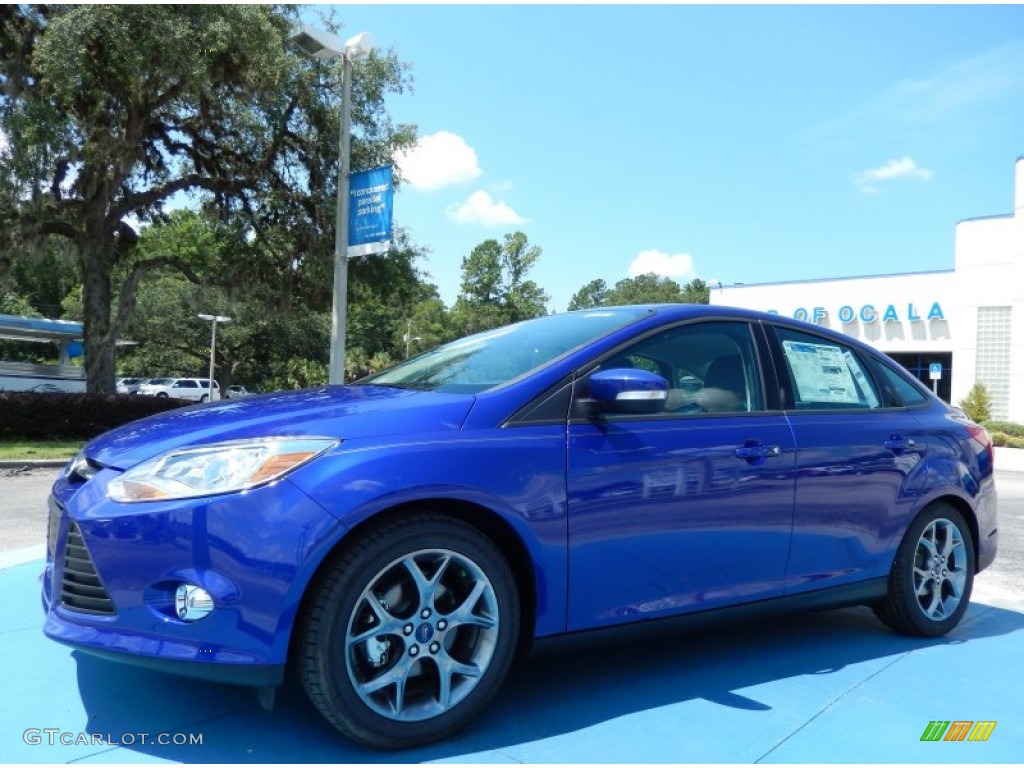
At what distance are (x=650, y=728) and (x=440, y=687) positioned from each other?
80 cm

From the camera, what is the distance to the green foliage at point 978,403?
2709cm

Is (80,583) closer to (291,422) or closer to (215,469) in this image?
(215,469)

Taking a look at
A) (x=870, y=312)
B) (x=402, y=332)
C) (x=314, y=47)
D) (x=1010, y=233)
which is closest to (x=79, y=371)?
(x=314, y=47)

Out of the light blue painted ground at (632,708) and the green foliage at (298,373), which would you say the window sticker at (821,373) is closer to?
the light blue painted ground at (632,708)

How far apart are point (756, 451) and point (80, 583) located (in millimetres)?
2567

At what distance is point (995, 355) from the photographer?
2986 cm

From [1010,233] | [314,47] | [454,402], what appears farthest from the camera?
[1010,233]

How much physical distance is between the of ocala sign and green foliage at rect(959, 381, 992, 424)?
179 inches

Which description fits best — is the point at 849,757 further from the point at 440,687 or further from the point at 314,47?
the point at 314,47

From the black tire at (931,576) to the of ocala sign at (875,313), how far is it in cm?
2865

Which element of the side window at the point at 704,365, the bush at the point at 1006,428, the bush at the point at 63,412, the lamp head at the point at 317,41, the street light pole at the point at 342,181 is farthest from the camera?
the bush at the point at 1006,428

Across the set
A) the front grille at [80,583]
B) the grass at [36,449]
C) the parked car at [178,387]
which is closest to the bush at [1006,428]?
the grass at [36,449]

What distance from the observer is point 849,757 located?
2773 millimetres

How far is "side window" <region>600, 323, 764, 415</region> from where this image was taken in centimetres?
341
